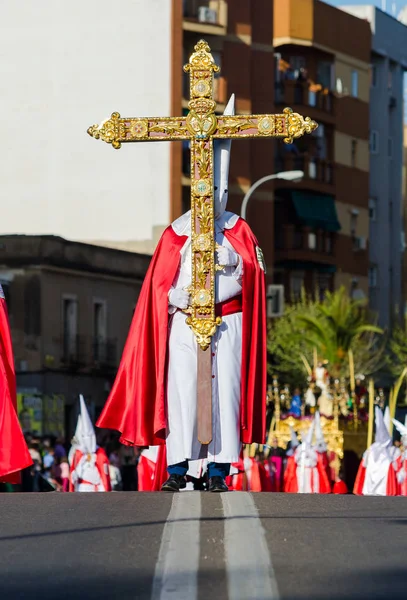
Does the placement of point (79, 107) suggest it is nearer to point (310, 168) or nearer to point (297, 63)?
point (310, 168)

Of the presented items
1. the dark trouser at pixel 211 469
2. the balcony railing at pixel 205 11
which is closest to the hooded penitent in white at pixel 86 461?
the dark trouser at pixel 211 469

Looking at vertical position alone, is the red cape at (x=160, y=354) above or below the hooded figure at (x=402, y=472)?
above

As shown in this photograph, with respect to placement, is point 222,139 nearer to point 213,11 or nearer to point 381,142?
A: point 213,11

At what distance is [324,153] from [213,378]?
49351mm

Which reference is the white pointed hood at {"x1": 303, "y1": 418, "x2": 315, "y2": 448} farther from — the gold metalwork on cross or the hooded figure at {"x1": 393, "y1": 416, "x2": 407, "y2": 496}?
the gold metalwork on cross

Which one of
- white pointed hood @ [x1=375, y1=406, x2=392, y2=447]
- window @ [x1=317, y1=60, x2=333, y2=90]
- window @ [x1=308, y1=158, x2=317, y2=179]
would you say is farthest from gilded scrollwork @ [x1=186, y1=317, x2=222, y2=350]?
window @ [x1=317, y1=60, x2=333, y2=90]

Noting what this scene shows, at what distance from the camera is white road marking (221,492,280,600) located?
608 cm

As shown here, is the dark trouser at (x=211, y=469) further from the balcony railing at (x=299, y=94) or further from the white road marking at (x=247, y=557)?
the balcony railing at (x=299, y=94)

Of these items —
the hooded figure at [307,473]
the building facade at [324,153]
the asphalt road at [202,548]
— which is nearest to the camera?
the asphalt road at [202,548]

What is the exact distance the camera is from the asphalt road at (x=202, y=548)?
621 cm

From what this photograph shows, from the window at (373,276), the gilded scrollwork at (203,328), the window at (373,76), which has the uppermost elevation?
the window at (373,76)

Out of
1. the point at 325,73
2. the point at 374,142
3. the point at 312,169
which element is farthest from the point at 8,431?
the point at 374,142

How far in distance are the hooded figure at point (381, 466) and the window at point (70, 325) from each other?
2391cm

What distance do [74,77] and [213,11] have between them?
4978mm
